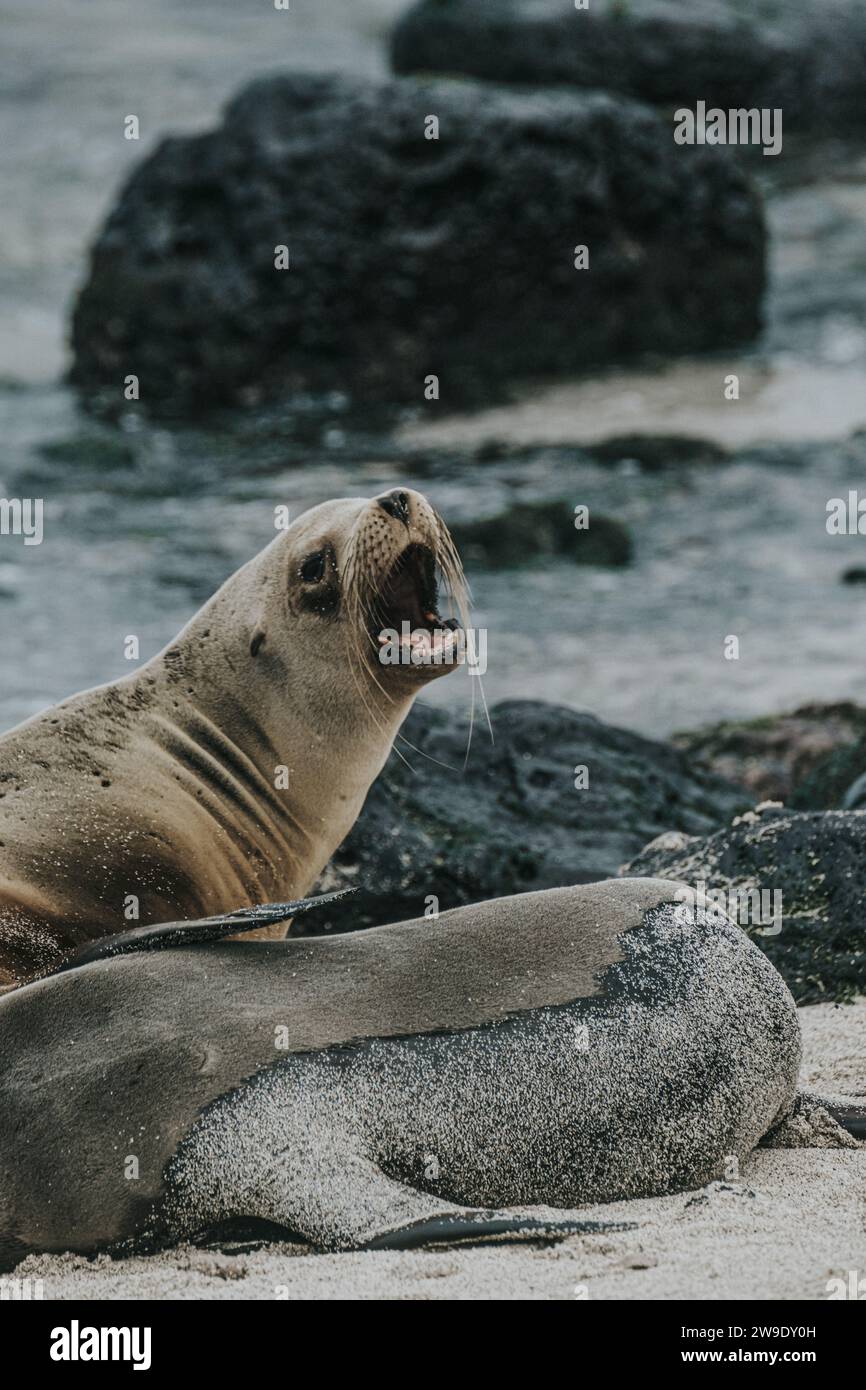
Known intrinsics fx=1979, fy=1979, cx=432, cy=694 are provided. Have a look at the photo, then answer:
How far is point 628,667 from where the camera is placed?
10992mm

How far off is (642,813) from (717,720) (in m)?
2.75

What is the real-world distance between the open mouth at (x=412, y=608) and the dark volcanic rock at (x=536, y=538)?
7351 mm

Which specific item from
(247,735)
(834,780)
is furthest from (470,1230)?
(834,780)

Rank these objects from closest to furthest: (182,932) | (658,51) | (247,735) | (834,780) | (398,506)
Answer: (182,932), (398,506), (247,735), (834,780), (658,51)

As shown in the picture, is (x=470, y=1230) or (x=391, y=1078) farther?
(x=391, y=1078)

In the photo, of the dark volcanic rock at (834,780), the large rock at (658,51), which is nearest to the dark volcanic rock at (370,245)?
the large rock at (658,51)

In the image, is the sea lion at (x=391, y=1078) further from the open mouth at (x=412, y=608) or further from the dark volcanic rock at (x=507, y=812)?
the dark volcanic rock at (x=507, y=812)

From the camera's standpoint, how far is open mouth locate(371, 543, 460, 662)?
508cm

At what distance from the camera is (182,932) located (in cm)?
418

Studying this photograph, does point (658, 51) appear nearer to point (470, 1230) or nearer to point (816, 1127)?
point (816, 1127)

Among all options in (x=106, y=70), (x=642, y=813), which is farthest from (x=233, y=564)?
(x=106, y=70)

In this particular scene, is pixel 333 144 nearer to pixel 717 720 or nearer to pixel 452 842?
pixel 717 720

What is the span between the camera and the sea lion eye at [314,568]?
17.1ft

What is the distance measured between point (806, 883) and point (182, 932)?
2.26 m
